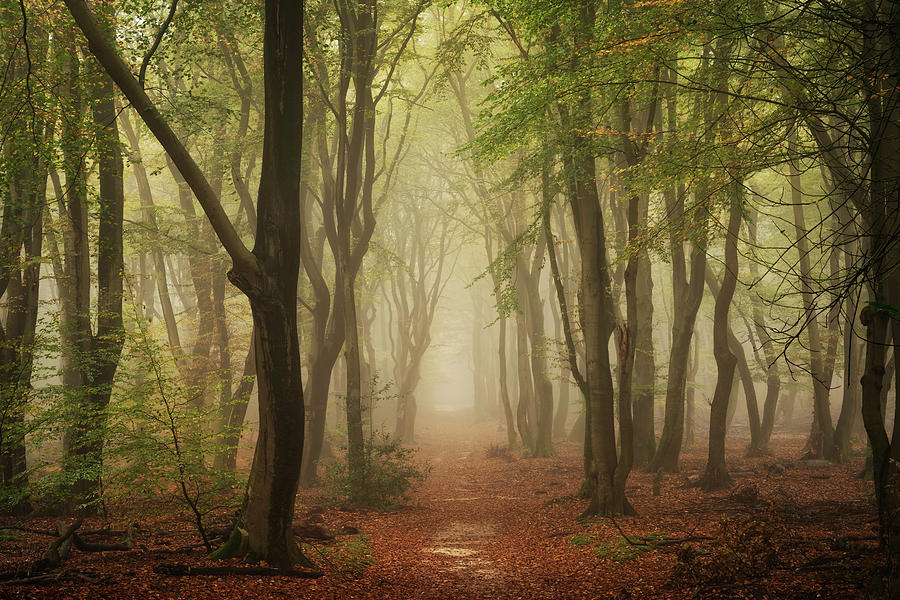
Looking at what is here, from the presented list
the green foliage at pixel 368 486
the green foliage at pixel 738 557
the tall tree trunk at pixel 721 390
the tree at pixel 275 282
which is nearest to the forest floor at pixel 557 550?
the green foliage at pixel 738 557

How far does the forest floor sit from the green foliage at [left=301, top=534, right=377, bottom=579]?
1.3 inches

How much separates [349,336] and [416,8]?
26.3ft

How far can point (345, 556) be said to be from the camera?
24.6ft

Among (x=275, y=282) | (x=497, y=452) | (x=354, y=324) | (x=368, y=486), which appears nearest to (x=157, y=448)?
(x=275, y=282)

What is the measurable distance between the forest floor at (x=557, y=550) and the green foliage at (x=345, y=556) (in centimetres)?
3

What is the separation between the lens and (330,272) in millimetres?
26484

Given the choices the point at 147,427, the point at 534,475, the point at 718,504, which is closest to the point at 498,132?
the point at 147,427

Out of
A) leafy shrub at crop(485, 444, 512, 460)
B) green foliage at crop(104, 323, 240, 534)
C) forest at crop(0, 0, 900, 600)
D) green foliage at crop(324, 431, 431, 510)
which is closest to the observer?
forest at crop(0, 0, 900, 600)

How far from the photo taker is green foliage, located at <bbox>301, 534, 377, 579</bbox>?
696 centimetres

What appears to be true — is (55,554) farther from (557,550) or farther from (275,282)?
(557,550)

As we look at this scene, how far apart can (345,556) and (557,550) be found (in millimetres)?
3233

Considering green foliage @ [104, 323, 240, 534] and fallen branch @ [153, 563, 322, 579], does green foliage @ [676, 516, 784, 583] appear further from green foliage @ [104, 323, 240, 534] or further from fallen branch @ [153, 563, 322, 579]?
green foliage @ [104, 323, 240, 534]

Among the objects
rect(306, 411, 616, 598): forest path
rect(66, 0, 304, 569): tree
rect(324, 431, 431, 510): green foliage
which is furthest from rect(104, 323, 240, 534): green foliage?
rect(324, 431, 431, 510): green foliage

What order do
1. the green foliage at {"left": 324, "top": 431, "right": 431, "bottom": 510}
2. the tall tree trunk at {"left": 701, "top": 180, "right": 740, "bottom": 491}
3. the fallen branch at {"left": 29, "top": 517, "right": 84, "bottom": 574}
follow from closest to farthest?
the fallen branch at {"left": 29, "top": 517, "right": 84, "bottom": 574} < the green foliage at {"left": 324, "top": 431, "right": 431, "bottom": 510} < the tall tree trunk at {"left": 701, "top": 180, "right": 740, "bottom": 491}
